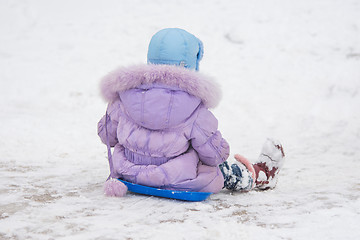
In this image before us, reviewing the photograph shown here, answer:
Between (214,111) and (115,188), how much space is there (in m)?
2.90

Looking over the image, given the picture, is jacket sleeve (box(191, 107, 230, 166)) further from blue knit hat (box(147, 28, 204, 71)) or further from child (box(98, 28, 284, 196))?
blue knit hat (box(147, 28, 204, 71))

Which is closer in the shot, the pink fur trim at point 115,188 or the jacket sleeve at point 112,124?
the pink fur trim at point 115,188

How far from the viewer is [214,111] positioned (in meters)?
5.20

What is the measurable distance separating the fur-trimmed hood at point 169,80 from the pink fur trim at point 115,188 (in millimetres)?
516

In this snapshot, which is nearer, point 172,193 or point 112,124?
point 172,193

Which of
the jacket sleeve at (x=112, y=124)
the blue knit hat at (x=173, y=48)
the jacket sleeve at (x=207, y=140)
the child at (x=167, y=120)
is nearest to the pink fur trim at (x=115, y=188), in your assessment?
the child at (x=167, y=120)

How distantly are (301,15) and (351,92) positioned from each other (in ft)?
6.18

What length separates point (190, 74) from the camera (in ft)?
7.89

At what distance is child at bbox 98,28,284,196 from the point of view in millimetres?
2381

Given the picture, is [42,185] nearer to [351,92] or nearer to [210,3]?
[351,92]

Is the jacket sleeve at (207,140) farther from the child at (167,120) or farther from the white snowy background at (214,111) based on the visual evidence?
the white snowy background at (214,111)

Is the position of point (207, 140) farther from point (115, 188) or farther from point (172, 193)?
point (115, 188)

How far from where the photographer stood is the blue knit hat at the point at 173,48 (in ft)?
8.03

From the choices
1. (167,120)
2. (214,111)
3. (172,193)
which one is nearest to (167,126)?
(167,120)
